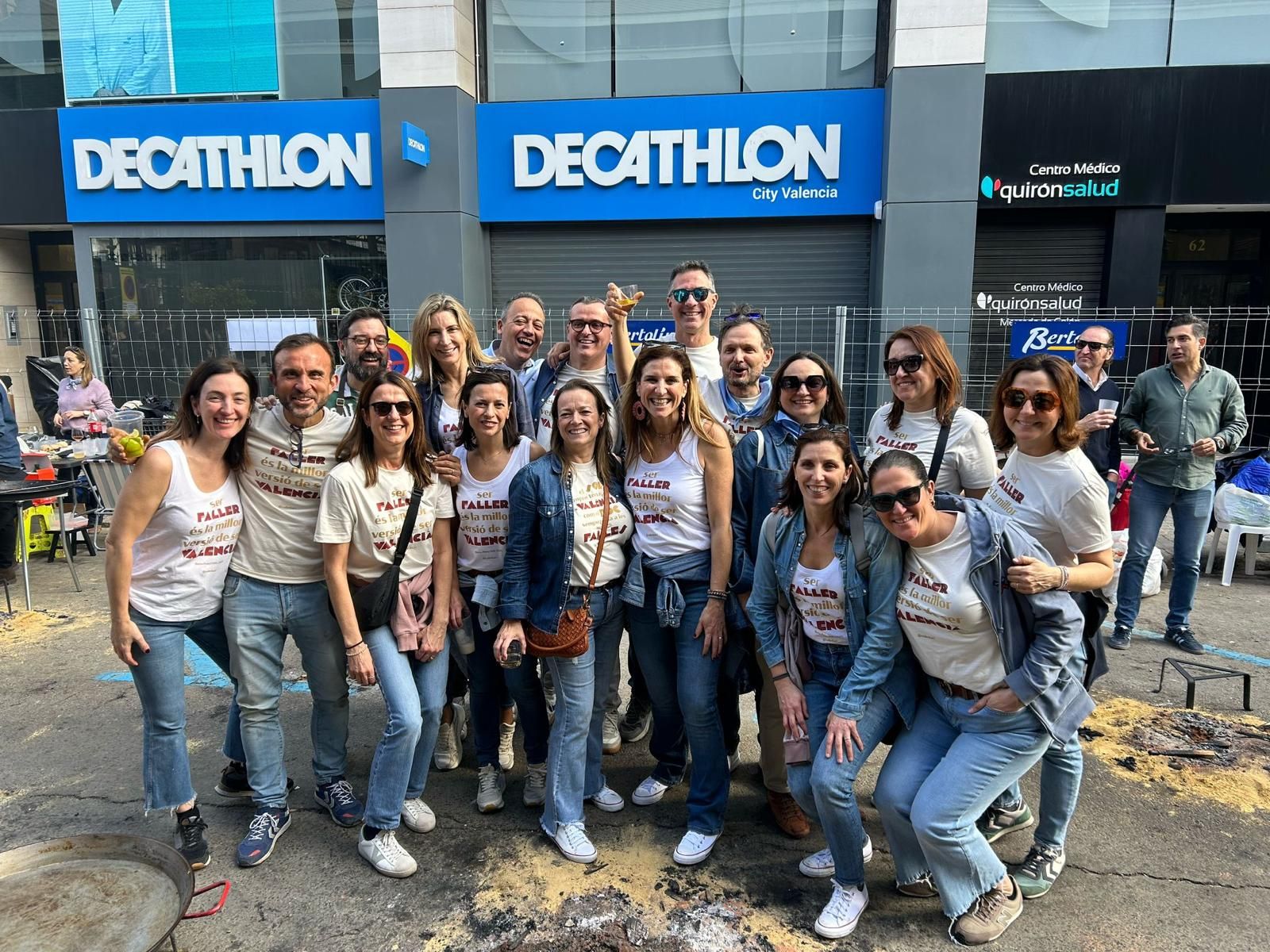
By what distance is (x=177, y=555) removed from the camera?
2961mm

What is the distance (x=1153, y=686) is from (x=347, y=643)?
172 inches

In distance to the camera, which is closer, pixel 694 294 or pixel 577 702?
pixel 577 702

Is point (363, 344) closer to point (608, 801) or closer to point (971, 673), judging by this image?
point (608, 801)

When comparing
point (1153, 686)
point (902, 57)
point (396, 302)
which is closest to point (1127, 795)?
point (1153, 686)

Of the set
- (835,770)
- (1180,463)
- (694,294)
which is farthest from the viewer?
(1180,463)

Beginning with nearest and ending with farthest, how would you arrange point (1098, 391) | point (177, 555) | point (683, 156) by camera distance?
1. point (177, 555)
2. point (1098, 391)
3. point (683, 156)

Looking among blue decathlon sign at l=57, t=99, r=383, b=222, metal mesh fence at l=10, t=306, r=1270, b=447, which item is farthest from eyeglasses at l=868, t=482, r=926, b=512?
blue decathlon sign at l=57, t=99, r=383, b=222

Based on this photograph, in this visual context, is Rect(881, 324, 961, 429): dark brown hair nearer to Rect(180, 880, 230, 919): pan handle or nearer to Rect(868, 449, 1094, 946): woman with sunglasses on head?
Rect(868, 449, 1094, 946): woman with sunglasses on head

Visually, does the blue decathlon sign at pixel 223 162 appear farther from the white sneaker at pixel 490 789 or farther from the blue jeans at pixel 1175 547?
the blue jeans at pixel 1175 547

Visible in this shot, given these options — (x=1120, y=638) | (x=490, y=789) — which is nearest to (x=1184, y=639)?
(x=1120, y=638)

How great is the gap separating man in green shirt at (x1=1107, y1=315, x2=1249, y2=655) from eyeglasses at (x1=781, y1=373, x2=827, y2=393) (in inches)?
129

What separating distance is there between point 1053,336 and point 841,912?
25.1ft

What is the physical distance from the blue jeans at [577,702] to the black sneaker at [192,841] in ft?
4.32

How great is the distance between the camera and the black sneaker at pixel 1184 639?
511cm
